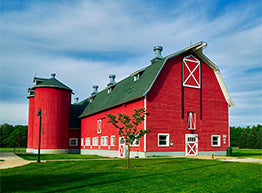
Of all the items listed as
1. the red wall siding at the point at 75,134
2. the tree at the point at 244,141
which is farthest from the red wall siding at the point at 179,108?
the tree at the point at 244,141

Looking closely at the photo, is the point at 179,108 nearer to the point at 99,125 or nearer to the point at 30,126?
the point at 99,125

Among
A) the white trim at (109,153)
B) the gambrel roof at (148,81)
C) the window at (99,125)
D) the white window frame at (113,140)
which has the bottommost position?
the white trim at (109,153)

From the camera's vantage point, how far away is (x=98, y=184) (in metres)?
9.88

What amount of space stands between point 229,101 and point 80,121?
74.2ft

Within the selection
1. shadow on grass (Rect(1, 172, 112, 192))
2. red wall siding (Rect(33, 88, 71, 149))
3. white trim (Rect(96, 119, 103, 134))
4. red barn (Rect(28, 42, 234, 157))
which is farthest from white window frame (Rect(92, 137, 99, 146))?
shadow on grass (Rect(1, 172, 112, 192))

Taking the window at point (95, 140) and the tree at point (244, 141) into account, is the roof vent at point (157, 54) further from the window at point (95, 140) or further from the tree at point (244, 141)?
the tree at point (244, 141)

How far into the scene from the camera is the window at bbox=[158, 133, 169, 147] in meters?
23.0

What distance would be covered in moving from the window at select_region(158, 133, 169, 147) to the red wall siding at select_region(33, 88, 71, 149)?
17.7 meters

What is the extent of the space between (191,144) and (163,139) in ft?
9.40

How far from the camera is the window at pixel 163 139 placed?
2296 centimetres

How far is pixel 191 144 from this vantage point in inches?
955

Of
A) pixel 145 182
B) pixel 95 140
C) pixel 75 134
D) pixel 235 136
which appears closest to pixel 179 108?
pixel 95 140

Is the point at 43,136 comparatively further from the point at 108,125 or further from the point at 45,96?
the point at 108,125

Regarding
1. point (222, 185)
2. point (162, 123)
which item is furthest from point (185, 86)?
point (222, 185)
